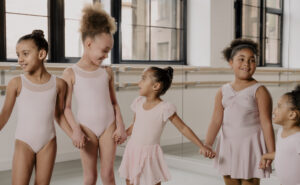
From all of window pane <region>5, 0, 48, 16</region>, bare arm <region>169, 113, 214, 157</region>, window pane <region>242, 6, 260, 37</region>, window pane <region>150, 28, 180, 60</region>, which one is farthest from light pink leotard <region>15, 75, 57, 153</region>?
window pane <region>150, 28, 180, 60</region>

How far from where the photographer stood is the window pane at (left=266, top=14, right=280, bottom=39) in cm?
268

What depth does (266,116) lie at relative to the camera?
1.81m

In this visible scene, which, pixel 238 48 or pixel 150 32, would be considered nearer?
pixel 238 48

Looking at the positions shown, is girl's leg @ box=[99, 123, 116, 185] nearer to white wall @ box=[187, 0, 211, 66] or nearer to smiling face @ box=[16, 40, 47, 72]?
smiling face @ box=[16, 40, 47, 72]

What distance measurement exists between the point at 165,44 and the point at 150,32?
0.23 metres

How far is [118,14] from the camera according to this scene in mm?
4059

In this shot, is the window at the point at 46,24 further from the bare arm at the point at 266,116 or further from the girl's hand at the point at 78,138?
the bare arm at the point at 266,116

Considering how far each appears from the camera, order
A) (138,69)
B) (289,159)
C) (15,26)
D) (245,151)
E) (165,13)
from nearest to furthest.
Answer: (289,159) → (245,151) → (15,26) → (138,69) → (165,13)

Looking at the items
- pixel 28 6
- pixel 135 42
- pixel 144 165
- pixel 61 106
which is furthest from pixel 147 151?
pixel 135 42

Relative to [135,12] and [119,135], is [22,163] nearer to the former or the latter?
[119,135]

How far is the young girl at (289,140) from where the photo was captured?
1.60m

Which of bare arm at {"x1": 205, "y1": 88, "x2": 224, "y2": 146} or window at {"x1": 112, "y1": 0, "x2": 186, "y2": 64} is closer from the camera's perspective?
bare arm at {"x1": 205, "y1": 88, "x2": 224, "y2": 146}

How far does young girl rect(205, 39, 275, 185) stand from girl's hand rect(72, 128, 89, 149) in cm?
69

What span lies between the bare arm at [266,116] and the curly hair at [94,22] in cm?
77
